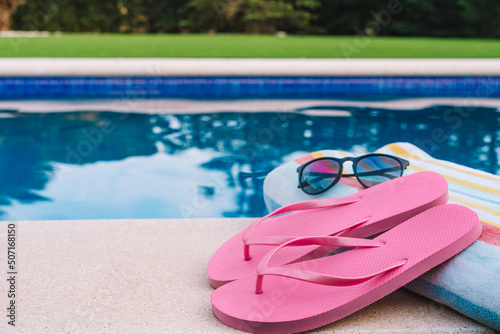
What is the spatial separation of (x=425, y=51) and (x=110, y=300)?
762 cm

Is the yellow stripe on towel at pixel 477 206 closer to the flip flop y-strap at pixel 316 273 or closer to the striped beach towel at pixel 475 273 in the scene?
the striped beach towel at pixel 475 273

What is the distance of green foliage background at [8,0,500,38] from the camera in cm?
1491

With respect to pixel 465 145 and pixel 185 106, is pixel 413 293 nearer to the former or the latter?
pixel 465 145

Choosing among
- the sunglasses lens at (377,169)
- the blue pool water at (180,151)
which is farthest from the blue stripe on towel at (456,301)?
the blue pool water at (180,151)

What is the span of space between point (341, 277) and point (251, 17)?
47.4 feet

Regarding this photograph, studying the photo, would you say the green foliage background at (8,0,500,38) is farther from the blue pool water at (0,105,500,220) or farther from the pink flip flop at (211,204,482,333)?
the pink flip flop at (211,204,482,333)

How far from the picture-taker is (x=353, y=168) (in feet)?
5.49

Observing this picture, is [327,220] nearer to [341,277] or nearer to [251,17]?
[341,277]

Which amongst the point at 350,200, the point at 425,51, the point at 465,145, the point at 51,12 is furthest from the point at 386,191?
A: the point at 51,12

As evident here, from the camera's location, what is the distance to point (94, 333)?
1.06 meters

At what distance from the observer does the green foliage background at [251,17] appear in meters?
14.9

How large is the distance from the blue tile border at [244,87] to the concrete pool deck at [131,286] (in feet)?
12.5

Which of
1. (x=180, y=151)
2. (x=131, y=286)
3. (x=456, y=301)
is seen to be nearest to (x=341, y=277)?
(x=456, y=301)

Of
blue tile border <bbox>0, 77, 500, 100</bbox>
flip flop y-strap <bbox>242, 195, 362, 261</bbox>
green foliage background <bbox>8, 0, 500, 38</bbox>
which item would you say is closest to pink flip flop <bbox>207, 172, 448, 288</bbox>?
flip flop y-strap <bbox>242, 195, 362, 261</bbox>
